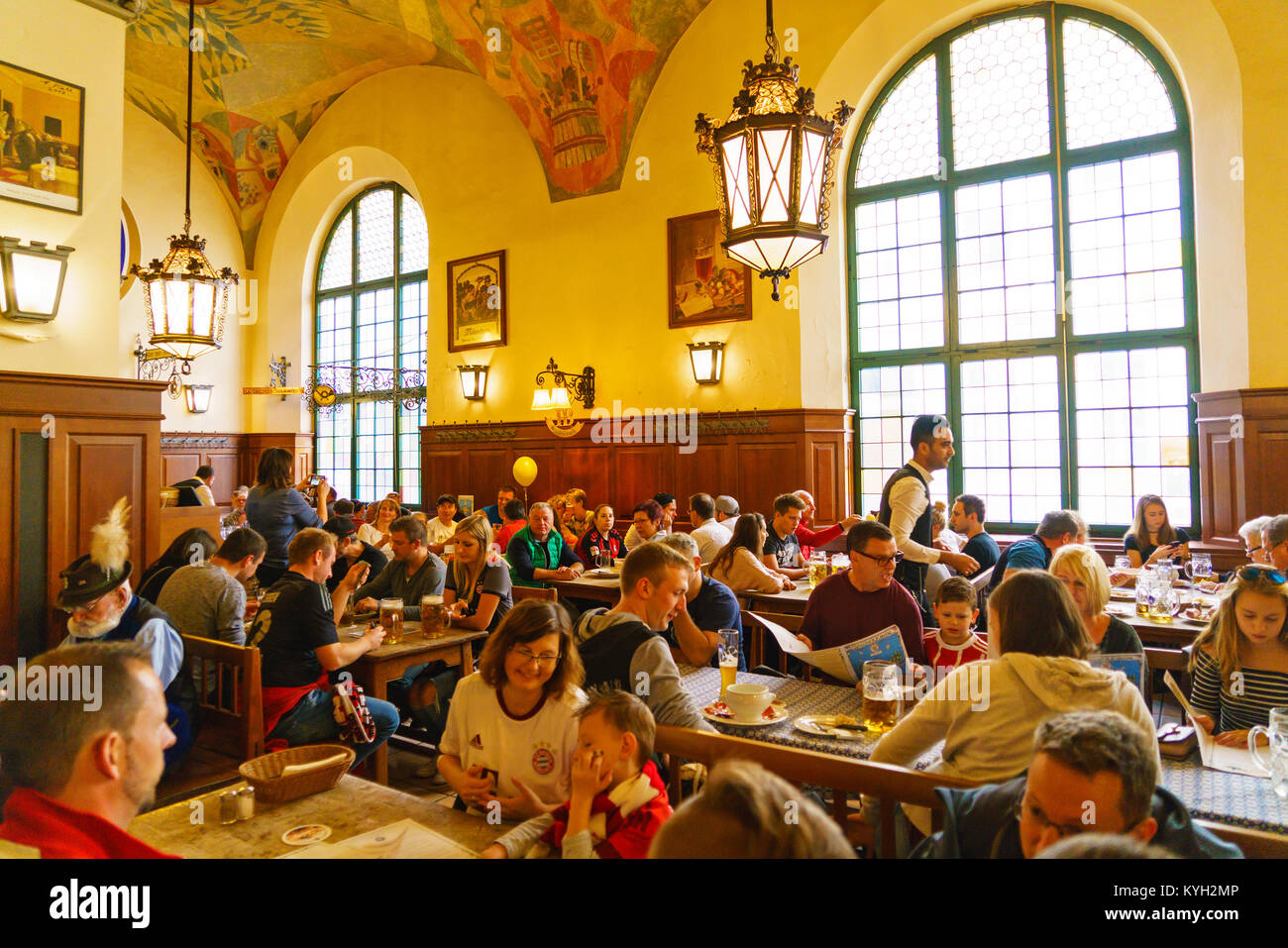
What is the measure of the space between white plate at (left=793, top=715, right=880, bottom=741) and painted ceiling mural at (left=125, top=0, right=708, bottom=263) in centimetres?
843

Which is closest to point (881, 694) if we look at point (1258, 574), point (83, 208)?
point (1258, 574)

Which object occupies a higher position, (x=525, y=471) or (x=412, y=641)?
(x=525, y=471)

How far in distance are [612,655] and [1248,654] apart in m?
2.29

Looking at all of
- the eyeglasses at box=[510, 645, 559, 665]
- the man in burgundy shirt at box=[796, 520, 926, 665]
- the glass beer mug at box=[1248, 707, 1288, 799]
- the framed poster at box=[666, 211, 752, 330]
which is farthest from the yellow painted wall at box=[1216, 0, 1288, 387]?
the eyeglasses at box=[510, 645, 559, 665]

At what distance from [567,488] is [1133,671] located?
8085 mm

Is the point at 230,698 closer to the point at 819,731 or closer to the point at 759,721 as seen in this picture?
the point at 759,721

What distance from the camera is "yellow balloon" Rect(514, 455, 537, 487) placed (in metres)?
10.6

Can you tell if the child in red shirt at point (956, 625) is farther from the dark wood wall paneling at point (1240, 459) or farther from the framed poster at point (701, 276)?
the framed poster at point (701, 276)

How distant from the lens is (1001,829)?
1.74 meters

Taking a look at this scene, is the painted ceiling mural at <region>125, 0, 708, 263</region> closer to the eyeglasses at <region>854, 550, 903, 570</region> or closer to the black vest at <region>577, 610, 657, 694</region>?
the eyeglasses at <region>854, 550, 903, 570</region>

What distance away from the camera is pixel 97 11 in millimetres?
5652
